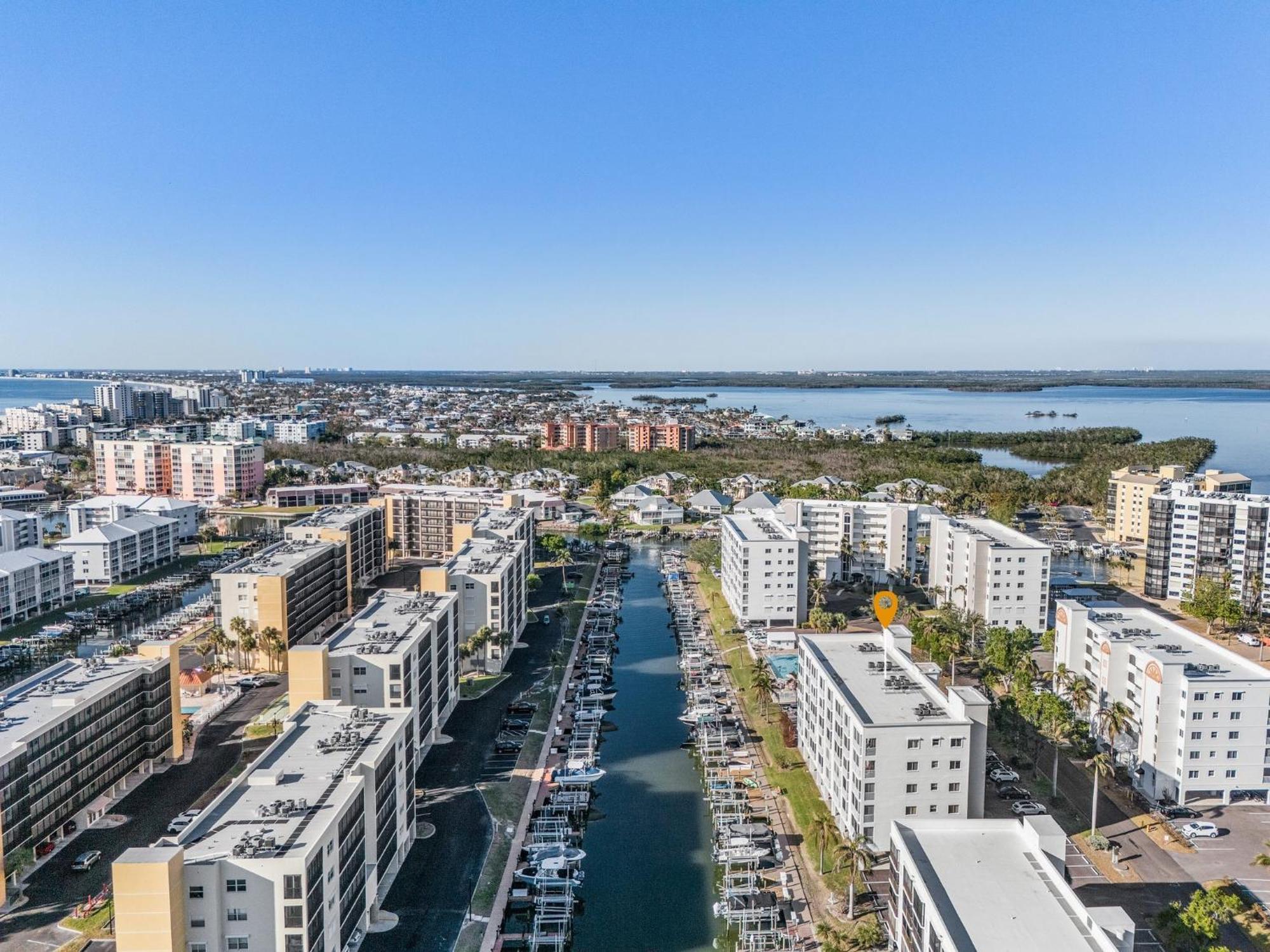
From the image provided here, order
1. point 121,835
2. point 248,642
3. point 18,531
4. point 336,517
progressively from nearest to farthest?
point 121,835 < point 248,642 < point 336,517 < point 18,531

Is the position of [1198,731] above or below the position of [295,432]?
below

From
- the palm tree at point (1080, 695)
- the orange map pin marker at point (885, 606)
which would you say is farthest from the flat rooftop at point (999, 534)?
the orange map pin marker at point (885, 606)

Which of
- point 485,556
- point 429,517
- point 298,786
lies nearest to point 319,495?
point 429,517

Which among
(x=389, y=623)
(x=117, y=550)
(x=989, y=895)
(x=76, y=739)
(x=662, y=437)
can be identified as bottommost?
(x=117, y=550)

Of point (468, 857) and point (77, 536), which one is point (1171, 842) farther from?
point (77, 536)

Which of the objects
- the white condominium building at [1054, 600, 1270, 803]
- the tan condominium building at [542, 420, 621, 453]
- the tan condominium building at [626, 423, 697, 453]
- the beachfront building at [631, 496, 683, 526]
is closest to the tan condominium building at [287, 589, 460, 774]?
the white condominium building at [1054, 600, 1270, 803]

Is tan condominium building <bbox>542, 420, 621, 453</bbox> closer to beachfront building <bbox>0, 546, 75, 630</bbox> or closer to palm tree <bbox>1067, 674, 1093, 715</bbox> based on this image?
beachfront building <bbox>0, 546, 75, 630</bbox>

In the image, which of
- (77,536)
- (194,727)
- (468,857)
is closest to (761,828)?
(468,857)

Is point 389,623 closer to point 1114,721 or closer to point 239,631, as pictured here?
point 239,631
